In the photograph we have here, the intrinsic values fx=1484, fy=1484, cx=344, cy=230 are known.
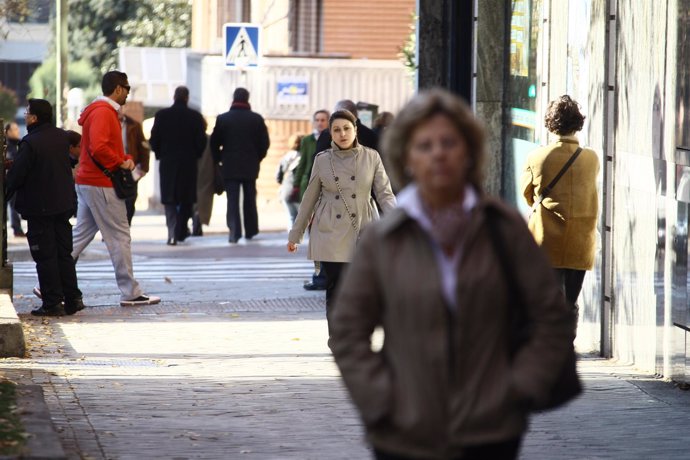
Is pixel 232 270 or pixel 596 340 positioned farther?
pixel 232 270

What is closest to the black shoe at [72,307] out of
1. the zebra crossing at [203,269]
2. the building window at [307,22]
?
the zebra crossing at [203,269]

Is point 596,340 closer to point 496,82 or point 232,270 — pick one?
point 496,82

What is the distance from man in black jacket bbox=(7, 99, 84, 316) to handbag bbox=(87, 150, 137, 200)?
1.28ft

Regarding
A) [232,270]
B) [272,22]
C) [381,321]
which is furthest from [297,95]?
[381,321]

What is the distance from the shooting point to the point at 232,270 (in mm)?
16422

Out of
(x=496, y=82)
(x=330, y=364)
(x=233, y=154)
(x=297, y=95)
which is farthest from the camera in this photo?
(x=297, y=95)

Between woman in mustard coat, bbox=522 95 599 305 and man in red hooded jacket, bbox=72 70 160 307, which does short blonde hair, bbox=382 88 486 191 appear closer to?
woman in mustard coat, bbox=522 95 599 305

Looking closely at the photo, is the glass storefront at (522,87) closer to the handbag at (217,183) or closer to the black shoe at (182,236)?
the black shoe at (182,236)

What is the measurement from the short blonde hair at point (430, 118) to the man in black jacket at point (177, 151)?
50.4ft

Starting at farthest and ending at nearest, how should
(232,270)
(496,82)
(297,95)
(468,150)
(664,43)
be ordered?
(297,95)
(232,270)
(496,82)
(664,43)
(468,150)

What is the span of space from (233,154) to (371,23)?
468 inches

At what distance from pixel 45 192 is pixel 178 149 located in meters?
7.76

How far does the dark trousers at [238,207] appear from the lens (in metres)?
19.3

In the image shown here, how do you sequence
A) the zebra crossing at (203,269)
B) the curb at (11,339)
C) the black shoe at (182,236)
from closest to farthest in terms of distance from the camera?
1. the curb at (11,339)
2. the zebra crossing at (203,269)
3. the black shoe at (182,236)
